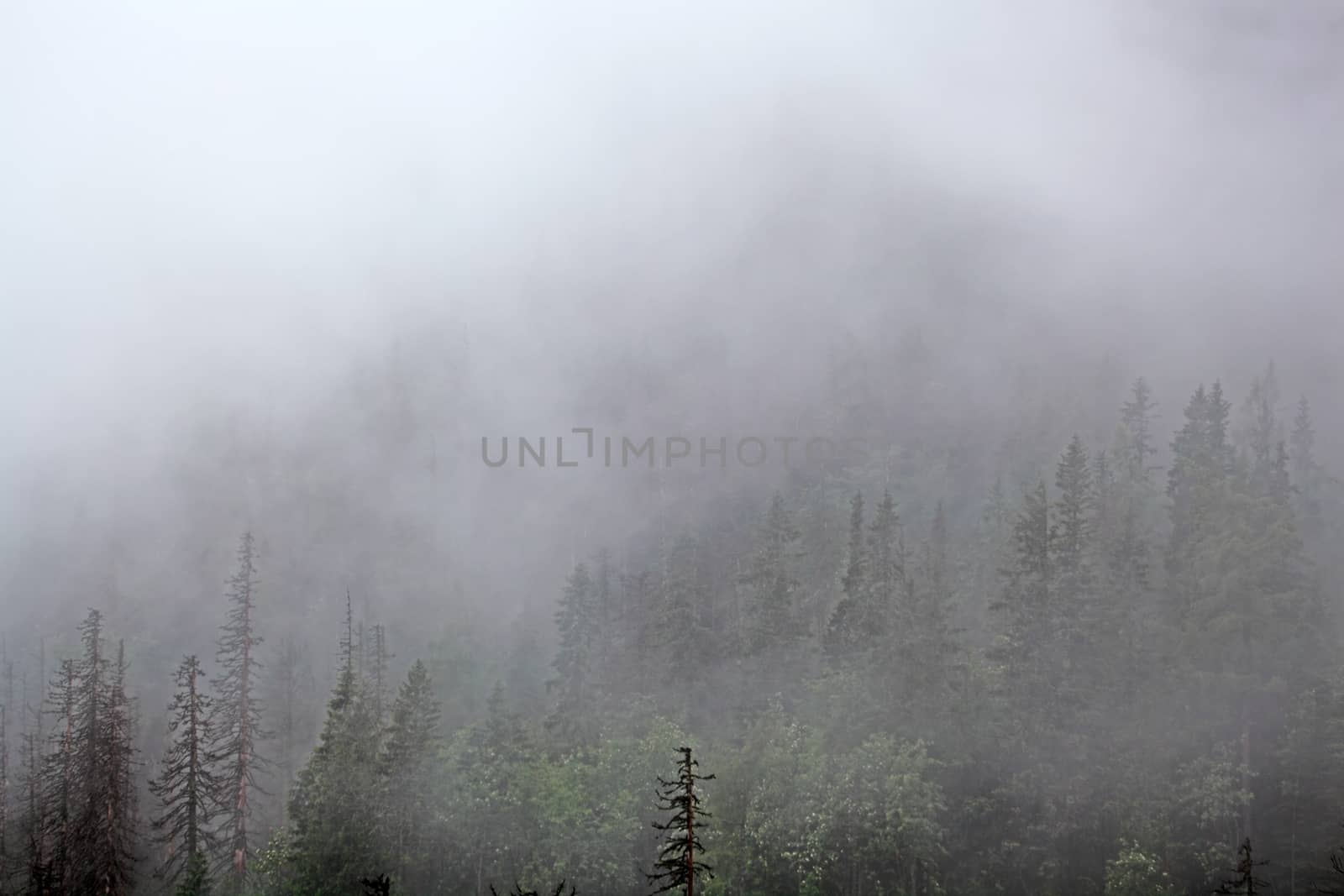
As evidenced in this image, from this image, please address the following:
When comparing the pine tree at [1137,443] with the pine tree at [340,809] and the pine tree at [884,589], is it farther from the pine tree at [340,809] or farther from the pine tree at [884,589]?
the pine tree at [340,809]

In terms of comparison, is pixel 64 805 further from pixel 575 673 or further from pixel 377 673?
pixel 575 673

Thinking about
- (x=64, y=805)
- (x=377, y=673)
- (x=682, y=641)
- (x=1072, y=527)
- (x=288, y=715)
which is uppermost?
(x=1072, y=527)

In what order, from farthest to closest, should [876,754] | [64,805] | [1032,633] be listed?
[1032,633]
[876,754]
[64,805]

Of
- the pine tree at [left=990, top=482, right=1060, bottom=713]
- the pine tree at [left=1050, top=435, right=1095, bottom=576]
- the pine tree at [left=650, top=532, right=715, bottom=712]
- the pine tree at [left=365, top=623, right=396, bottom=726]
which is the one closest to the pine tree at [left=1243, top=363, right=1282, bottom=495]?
the pine tree at [left=1050, top=435, right=1095, bottom=576]

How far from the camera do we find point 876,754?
72062 mm

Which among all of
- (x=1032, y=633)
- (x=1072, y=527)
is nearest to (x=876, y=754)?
(x=1032, y=633)

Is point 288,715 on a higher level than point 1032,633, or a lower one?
lower

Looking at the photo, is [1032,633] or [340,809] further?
[1032,633]

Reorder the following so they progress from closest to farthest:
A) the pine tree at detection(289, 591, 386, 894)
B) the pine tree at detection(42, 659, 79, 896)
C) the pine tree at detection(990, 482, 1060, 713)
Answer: the pine tree at detection(42, 659, 79, 896), the pine tree at detection(289, 591, 386, 894), the pine tree at detection(990, 482, 1060, 713)

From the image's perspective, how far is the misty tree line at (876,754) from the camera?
213 feet

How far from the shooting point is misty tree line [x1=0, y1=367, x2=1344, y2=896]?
65000 millimetres

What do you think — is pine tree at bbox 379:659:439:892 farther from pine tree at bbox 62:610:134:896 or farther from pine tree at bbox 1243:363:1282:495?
pine tree at bbox 1243:363:1282:495

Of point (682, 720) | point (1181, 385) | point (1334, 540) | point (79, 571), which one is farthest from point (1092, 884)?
point (79, 571)

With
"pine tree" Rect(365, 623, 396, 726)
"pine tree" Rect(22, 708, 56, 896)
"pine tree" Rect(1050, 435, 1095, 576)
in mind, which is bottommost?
"pine tree" Rect(22, 708, 56, 896)
